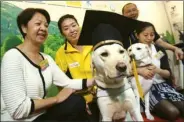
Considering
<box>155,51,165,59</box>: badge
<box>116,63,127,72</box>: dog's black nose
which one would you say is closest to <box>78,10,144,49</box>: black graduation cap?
<box>116,63,127,72</box>: dog's black nose

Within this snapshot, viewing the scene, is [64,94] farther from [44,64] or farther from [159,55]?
[159,55]

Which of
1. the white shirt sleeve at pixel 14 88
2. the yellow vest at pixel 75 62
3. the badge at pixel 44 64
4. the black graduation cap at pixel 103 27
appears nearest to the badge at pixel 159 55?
the yellow vest at pixel 75 62

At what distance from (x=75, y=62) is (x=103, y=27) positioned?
0.52m

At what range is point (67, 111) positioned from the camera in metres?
1.16

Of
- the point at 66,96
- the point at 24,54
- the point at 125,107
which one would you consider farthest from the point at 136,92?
the point at 24,54

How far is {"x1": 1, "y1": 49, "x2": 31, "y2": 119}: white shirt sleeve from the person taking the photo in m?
1.02

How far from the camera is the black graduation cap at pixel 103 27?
93cm

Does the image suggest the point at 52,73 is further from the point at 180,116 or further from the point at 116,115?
the point at 180,116

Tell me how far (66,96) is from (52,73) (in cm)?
14

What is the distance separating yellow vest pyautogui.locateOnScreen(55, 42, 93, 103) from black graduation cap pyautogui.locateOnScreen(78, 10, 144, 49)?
35 cm

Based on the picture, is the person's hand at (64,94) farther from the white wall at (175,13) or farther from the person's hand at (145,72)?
the white wall at (175,13)

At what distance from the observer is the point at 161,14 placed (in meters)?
2.56

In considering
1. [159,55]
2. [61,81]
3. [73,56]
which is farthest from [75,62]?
[159,55]

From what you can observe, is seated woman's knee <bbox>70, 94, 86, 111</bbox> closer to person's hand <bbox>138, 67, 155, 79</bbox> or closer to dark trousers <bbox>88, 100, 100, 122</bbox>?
dark trousers <bbox>88, 100, 100, 122</bbox>
